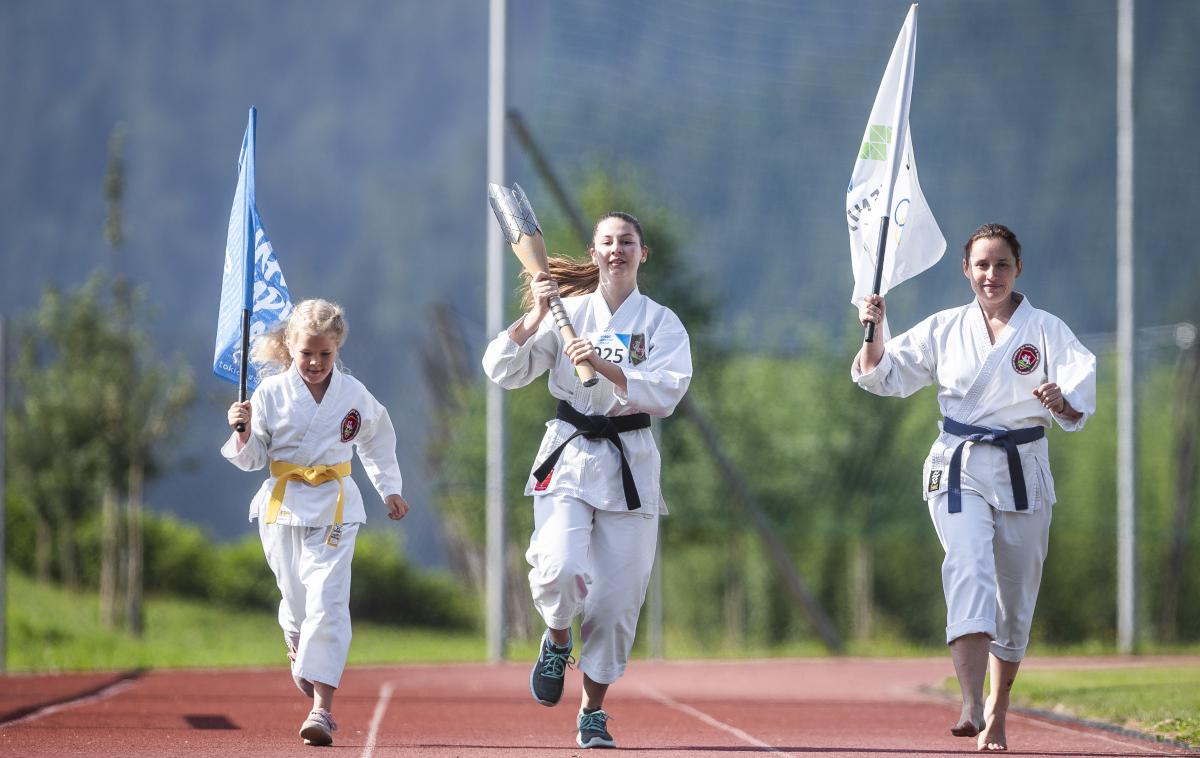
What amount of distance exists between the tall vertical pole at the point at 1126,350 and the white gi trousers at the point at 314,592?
Result: 10.9 metres

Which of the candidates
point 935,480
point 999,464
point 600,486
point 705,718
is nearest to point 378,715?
point 705,718

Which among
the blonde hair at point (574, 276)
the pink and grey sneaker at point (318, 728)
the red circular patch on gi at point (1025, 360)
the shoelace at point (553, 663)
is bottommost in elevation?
the pink and grey sneaker at point (318, 728)

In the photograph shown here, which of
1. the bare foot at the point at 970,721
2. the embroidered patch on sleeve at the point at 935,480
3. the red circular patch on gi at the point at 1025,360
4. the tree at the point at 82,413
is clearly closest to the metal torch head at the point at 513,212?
the embroidered patch on sleeve at the point at 935,480

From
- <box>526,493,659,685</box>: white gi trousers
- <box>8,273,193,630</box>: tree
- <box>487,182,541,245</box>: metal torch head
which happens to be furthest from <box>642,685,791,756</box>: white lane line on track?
<box>8,273,193,630</box>: tree

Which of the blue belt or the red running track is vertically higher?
the blue belt

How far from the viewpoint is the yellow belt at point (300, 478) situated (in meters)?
6.50

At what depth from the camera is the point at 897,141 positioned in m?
6.71

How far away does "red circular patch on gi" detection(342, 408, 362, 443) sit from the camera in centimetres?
660

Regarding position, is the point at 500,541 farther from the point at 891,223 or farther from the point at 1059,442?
the point at 1059,442

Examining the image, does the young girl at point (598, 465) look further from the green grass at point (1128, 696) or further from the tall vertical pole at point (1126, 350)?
the tall vertical pole at point (1126, 350)

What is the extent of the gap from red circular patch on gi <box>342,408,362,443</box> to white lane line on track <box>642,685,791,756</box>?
2116 millimetres

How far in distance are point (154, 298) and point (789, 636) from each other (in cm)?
3282

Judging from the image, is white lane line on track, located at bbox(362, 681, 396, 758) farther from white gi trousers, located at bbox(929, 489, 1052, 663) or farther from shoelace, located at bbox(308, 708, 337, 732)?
white gi trousers, located at bbox(929, 489, 1052, 663)

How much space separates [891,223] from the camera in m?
6.81
